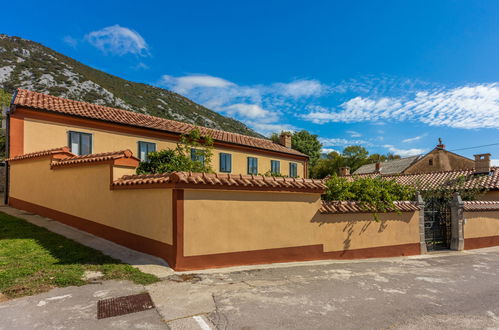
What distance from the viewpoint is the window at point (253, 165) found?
2136 centimetres

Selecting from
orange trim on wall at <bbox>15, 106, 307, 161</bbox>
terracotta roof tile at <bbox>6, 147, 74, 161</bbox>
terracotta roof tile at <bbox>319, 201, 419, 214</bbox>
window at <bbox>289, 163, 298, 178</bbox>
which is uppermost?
orange trim on wall at <bbox>15, 106, 307, 161</bbox>

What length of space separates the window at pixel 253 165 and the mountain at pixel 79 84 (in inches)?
1509

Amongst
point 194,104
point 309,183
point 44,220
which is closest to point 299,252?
point 309,183

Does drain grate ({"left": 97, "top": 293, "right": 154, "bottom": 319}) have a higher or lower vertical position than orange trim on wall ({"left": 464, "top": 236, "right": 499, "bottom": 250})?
higher

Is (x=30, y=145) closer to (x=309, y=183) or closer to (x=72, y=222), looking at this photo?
(x=72, y=222)

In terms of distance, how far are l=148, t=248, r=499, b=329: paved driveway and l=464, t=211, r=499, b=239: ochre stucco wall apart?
5.89m

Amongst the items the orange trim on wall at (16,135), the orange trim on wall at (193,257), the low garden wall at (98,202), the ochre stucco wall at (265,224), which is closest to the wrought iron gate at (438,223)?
the orange trim on wall at (193,257)

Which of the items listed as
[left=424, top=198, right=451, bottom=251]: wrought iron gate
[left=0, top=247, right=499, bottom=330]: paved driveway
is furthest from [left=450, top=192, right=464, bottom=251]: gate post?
[left=0, top=247, right=499, bottom=330]: paved driveway

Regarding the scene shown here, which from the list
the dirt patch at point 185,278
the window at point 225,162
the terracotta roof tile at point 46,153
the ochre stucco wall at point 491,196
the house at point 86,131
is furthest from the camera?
the window at point 225,162

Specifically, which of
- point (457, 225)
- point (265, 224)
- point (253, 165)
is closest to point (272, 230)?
point (265, 224)

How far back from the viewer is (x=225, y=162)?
64.5ft

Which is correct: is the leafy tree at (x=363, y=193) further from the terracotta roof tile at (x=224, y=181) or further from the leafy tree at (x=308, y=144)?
the leafy tree at (x=308, y=144)

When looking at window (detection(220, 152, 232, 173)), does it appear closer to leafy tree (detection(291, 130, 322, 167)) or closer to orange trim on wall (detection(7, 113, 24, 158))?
orange trim on wall (detection(7, 113, 24, 158))

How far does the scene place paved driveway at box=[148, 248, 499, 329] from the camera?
13.8 feet
